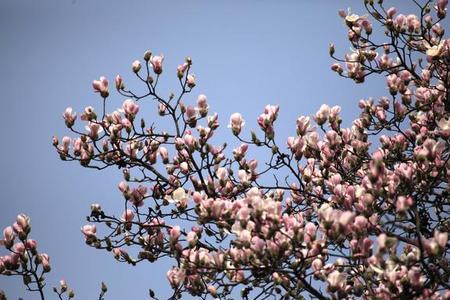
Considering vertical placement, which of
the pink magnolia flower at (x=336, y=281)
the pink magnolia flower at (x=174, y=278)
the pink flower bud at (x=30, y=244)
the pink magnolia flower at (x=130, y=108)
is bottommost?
the pink magnolia flower at (x=336, y=281)

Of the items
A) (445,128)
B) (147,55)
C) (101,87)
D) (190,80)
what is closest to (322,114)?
(445,128)

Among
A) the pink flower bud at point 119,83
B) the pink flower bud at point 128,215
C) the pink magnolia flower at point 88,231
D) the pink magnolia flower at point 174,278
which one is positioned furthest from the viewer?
the pink flower bud at point 119,83

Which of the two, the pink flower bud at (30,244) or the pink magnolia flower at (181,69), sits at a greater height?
the pink magnolia flower at (181,69)

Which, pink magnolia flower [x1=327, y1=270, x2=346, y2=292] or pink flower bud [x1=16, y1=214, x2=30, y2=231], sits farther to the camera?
pink flower bud [x1=16, y1=214, x2=30, y2=231]

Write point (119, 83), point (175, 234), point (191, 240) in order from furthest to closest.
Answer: point (119, 83) < point (175, 234) < point (191, 240)

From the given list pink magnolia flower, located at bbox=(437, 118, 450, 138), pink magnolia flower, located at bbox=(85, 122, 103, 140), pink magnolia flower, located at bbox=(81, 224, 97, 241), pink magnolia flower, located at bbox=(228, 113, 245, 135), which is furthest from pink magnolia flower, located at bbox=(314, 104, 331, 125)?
pink magnolia flower, located at bbox=(81, 224, 97, 241)

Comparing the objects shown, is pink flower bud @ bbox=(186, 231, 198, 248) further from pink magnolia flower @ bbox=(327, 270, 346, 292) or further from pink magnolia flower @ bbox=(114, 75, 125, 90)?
pink magnolia flower @ bbox=(114, 75, 125, 90)

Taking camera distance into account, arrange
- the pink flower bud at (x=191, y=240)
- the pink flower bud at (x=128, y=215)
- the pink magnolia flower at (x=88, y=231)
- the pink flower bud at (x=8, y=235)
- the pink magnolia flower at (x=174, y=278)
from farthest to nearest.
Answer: the pink flower bud at (x=128, y=215) < the pink magnolia flower at (x=88, y=231) < the pink flower bud at (x=8, y=235) < the pink magnolia flower at (x=174, y=278) < the pink flower bud at (x=191, y=240)

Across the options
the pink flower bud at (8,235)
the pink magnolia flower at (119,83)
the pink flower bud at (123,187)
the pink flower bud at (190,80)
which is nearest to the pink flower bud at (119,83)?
the pink magnolia flower at (119,83)

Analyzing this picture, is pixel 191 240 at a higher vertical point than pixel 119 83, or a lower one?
lower

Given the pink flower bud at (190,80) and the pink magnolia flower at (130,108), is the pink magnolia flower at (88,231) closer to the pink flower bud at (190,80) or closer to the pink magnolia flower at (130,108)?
the pink magnolia flower at (130,108)

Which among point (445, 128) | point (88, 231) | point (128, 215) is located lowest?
point (88, 231)

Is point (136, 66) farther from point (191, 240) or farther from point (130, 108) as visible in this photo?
point (191, 240)

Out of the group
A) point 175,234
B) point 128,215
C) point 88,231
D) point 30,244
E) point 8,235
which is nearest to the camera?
point 175,234
